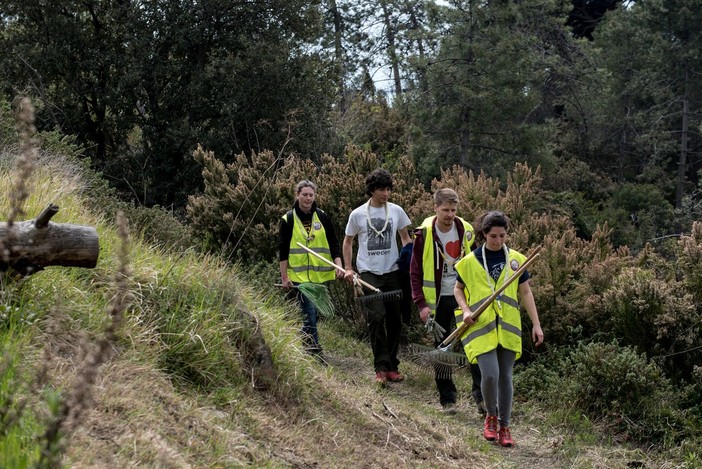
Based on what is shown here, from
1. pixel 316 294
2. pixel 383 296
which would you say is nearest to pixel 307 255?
pixel 316 294

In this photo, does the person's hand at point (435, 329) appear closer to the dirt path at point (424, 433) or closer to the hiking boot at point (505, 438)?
the dirt path at point (424, 433)

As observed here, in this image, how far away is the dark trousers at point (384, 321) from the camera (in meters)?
8.71

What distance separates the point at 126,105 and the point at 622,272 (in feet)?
47.9

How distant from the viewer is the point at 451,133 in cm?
2459

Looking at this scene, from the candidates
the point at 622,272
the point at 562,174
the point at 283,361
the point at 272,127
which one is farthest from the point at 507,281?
the point at 562,174

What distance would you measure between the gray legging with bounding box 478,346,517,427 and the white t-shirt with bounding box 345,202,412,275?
6.19 feet

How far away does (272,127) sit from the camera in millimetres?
21484

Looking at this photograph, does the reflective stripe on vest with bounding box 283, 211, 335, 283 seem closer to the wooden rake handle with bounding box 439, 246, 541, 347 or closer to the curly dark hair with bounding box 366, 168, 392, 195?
the curly dark hair with bounding box 366, 168, 392, 195

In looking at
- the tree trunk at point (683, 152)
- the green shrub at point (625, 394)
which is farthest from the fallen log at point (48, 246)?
the tree trunk at point (683, 152)

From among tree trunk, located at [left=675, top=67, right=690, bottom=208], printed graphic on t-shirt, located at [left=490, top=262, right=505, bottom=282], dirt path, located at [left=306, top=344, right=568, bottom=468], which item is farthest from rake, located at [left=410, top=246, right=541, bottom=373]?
tree trunk, located at [left=675, top=67, right=690, bottom=208]

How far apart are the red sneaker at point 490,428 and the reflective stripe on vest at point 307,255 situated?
2385mm

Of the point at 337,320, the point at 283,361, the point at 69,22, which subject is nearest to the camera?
the point at 283,361

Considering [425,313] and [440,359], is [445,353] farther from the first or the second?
[425,313]

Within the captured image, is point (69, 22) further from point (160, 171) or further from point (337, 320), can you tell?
point (337, 320)
